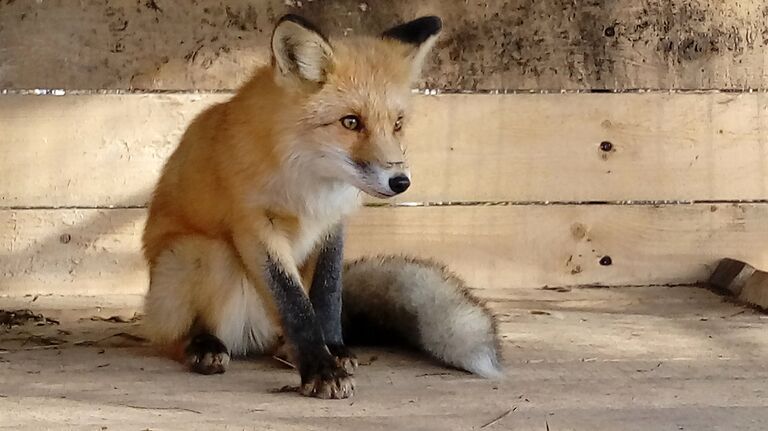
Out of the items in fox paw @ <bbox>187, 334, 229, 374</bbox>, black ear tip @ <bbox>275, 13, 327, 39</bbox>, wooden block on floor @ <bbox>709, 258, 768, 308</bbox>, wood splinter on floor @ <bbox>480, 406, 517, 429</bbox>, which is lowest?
fox paw @ <bbox>187, 334, 229, 374</bbox>

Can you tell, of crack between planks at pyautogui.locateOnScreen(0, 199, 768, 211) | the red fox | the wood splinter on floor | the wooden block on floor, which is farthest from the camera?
crack between planks at pyautogui.locateOnScreen(0, 199, 768, 211)

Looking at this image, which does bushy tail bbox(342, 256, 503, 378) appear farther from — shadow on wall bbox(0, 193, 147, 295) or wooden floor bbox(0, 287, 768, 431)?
shadow on wall bbox(0, 193, 147, 295)

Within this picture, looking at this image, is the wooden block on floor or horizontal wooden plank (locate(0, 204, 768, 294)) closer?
the wooden block on floor

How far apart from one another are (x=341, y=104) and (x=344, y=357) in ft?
1.59

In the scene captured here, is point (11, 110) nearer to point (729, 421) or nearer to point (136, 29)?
point (136, 29)

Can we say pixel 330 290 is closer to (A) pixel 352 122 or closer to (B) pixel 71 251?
(A) pixel 352 122

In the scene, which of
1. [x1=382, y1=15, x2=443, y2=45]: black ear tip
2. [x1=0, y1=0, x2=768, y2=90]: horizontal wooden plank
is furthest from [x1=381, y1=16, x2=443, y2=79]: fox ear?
[x1=0, y1=0, x2=768, y2=90]: horizontal wooden plank

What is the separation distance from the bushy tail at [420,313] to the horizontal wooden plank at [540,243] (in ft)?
1.67

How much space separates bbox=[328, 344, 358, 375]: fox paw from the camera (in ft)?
5.98

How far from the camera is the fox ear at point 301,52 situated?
5.64 ft

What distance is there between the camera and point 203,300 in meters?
1.92

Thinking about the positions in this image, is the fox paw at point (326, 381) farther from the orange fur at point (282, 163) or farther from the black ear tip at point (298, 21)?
the black ear tip at point (298, 21)

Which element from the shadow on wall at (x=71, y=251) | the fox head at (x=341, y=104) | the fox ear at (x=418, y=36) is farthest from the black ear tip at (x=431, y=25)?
the shadow on wall at (x=71, y=251)

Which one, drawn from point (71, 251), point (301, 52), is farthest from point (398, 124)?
point (71, 251)
